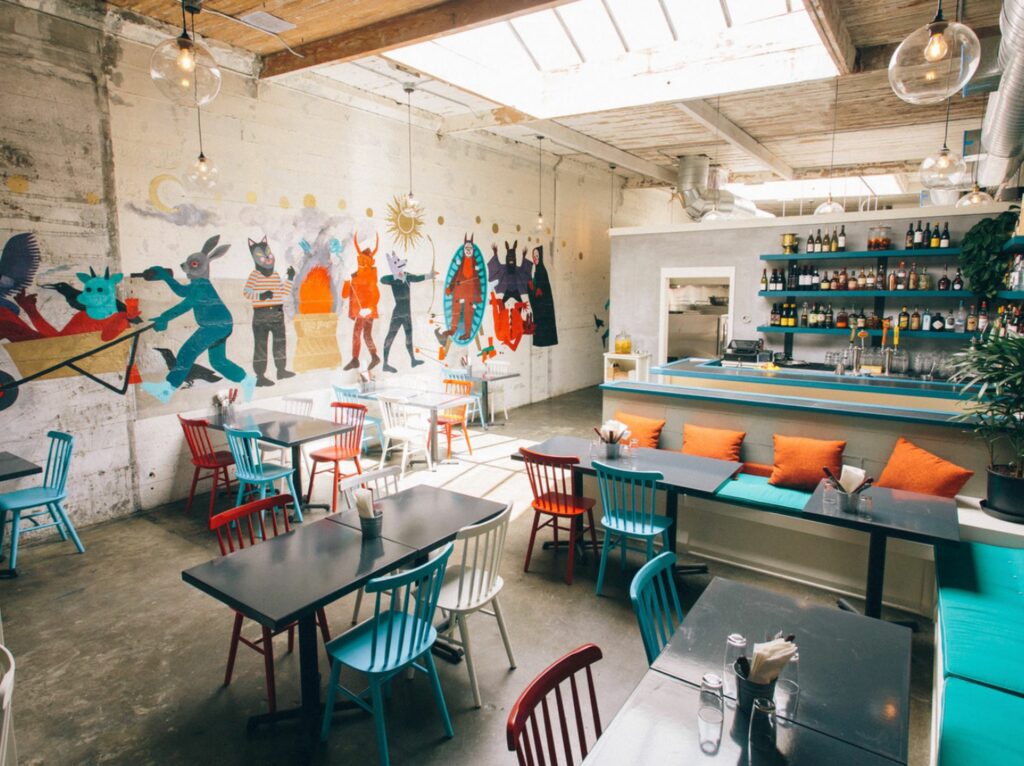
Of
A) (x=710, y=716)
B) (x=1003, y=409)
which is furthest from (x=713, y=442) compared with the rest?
(x=710, y=716)

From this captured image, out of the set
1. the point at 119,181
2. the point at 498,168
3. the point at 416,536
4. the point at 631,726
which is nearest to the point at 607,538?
the point at 416,536

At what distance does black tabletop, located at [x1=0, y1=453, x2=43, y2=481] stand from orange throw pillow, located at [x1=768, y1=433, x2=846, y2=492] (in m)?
4.84

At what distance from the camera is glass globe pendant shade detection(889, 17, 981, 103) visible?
7.82 feet

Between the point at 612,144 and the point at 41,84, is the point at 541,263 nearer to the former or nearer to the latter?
the point at 612,144

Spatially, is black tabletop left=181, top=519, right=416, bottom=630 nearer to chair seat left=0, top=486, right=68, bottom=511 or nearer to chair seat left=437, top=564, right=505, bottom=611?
chair seat left=437, top=564, right=505, bottom=611

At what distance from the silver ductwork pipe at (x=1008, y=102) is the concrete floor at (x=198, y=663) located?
3.06 meters

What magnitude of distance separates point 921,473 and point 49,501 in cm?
567

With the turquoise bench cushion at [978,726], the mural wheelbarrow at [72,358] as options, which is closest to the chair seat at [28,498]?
the mural wheelbarrow at [72,358]

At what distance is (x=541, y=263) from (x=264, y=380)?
508 cm

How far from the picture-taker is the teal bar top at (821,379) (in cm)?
472

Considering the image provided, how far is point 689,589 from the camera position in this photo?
3.82 m

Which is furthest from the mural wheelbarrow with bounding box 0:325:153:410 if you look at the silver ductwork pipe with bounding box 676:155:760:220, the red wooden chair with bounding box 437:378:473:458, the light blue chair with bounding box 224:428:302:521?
the silver ductwork pipe with bounding box 676:155:760:220

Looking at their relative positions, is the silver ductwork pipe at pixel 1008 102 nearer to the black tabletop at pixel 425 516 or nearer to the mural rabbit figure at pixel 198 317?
the black tabletop at pixel 425 516

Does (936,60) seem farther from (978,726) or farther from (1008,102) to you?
(978,726)
